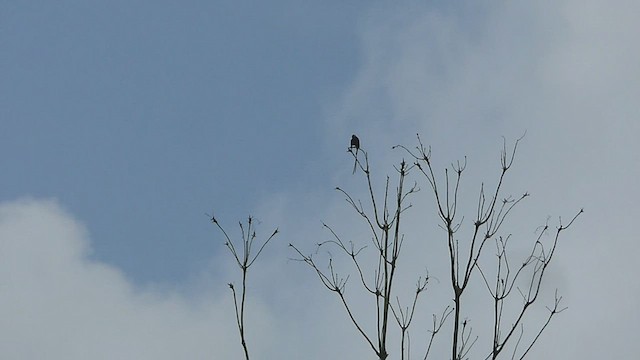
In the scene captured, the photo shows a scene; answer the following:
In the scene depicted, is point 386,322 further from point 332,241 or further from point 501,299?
point 332,241

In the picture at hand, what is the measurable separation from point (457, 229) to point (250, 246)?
4.91ft

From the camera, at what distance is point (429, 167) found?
633 centimetres


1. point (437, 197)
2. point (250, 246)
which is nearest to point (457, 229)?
point (437, 197)

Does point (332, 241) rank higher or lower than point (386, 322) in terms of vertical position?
higher

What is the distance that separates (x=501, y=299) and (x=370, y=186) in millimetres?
1253

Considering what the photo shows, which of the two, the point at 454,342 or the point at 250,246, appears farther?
the point at 250,246

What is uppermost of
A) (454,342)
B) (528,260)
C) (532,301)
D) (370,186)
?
(370,186)

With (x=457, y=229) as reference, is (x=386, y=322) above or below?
below

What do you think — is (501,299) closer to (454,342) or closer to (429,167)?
(454,342)

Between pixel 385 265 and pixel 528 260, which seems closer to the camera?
pixel 385 265

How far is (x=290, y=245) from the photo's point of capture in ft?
21.9

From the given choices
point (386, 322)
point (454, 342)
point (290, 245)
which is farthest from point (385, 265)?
point (290, 245)

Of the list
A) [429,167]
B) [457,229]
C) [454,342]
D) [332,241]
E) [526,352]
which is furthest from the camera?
[332,241]

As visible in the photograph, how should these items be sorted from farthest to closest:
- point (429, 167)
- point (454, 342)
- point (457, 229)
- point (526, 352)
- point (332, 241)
Answer: 1. point (332, 241)
2. point (429, 167)
3. point (457, 229)
4. point (526, 352)
5. point (454, 342)
